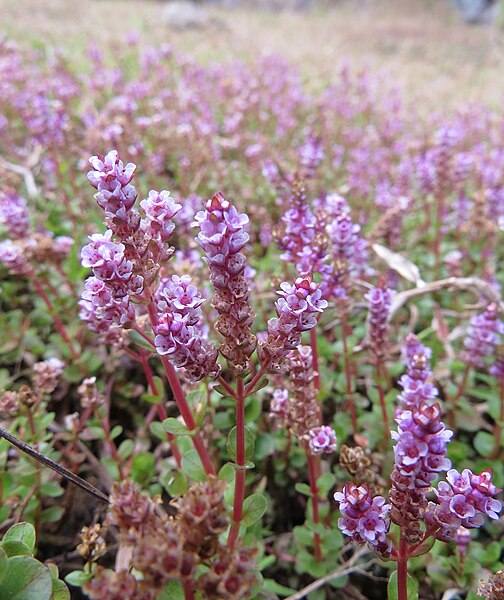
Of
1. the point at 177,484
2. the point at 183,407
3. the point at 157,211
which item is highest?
the point at 157,211

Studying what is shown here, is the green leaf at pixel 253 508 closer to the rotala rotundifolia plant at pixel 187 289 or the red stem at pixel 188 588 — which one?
the rotala rotundifolia plant at pixel 187 289

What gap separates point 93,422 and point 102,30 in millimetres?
11689

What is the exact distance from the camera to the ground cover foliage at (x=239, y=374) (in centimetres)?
132

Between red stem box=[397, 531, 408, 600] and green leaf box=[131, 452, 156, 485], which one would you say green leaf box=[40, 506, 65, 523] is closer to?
green leaf box=[131, 452, 156, 485]

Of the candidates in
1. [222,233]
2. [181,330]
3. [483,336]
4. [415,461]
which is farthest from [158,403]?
[483,336]

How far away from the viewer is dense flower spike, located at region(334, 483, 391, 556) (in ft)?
4.43

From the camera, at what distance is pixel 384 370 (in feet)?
8.49

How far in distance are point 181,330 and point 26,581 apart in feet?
2.65

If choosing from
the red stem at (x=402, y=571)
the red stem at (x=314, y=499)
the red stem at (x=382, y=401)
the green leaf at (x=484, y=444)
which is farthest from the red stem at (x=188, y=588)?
the green leaf at (x=484, y=444)

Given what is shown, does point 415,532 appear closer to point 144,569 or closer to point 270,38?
point 144,569

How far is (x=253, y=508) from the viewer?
5.28 ft

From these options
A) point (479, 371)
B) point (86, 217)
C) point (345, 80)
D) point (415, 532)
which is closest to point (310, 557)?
point (415, 532)

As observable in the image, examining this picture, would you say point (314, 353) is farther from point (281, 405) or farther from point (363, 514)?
point (363, 514)

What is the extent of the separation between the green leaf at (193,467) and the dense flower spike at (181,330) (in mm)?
506
